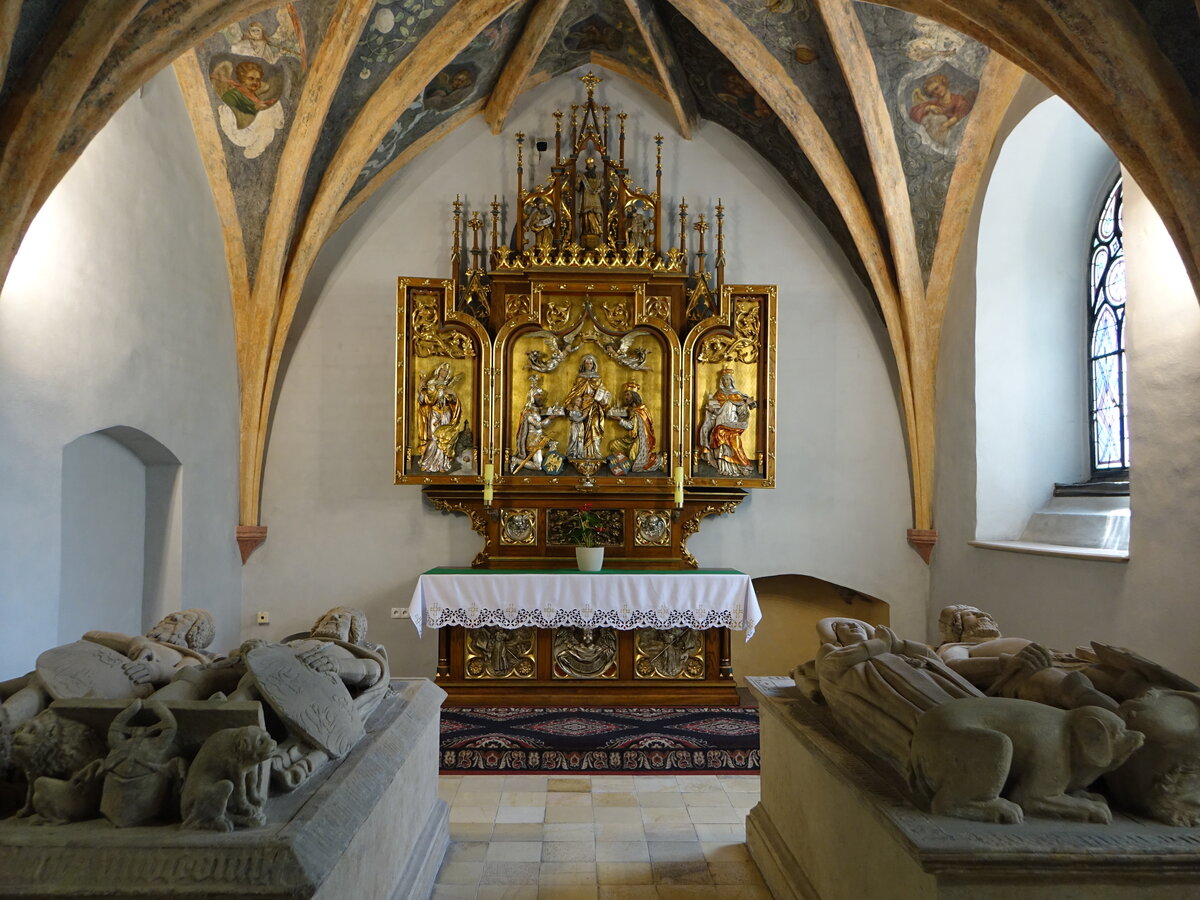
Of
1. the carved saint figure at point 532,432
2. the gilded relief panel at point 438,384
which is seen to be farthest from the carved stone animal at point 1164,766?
the gilded relief panel at point 438,384

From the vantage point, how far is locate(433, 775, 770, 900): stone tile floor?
176 inches

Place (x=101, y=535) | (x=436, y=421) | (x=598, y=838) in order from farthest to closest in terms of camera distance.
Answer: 1. (x=436, y=421)
2. (x=101, y=535)
3. (x=598, y=838)

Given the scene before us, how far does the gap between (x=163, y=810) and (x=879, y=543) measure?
25.3 feet

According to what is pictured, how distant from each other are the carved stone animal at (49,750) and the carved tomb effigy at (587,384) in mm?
5416

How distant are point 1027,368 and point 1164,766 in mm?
6035

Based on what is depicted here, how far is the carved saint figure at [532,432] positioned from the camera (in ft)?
28.8

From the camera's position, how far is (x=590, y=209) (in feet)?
29.3

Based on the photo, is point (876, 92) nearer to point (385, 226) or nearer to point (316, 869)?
point (385, 226)

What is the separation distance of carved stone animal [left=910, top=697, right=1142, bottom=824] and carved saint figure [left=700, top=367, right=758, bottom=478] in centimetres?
573

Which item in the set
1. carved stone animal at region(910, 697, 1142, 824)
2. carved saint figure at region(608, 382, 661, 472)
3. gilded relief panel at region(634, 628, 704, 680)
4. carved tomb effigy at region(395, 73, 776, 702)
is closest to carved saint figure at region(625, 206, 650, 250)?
carved tomb effigy at region(395, 73, 776, 702)

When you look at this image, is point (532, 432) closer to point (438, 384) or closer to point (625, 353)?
point (438, 384)

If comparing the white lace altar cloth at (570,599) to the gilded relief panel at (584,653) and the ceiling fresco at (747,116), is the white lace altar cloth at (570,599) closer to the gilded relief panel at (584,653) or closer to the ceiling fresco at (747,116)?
the gilded relief panel at (584,653)

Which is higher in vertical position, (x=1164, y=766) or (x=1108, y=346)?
(x=1108, y=346)

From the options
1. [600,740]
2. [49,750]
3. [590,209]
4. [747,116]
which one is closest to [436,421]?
[590,209]
